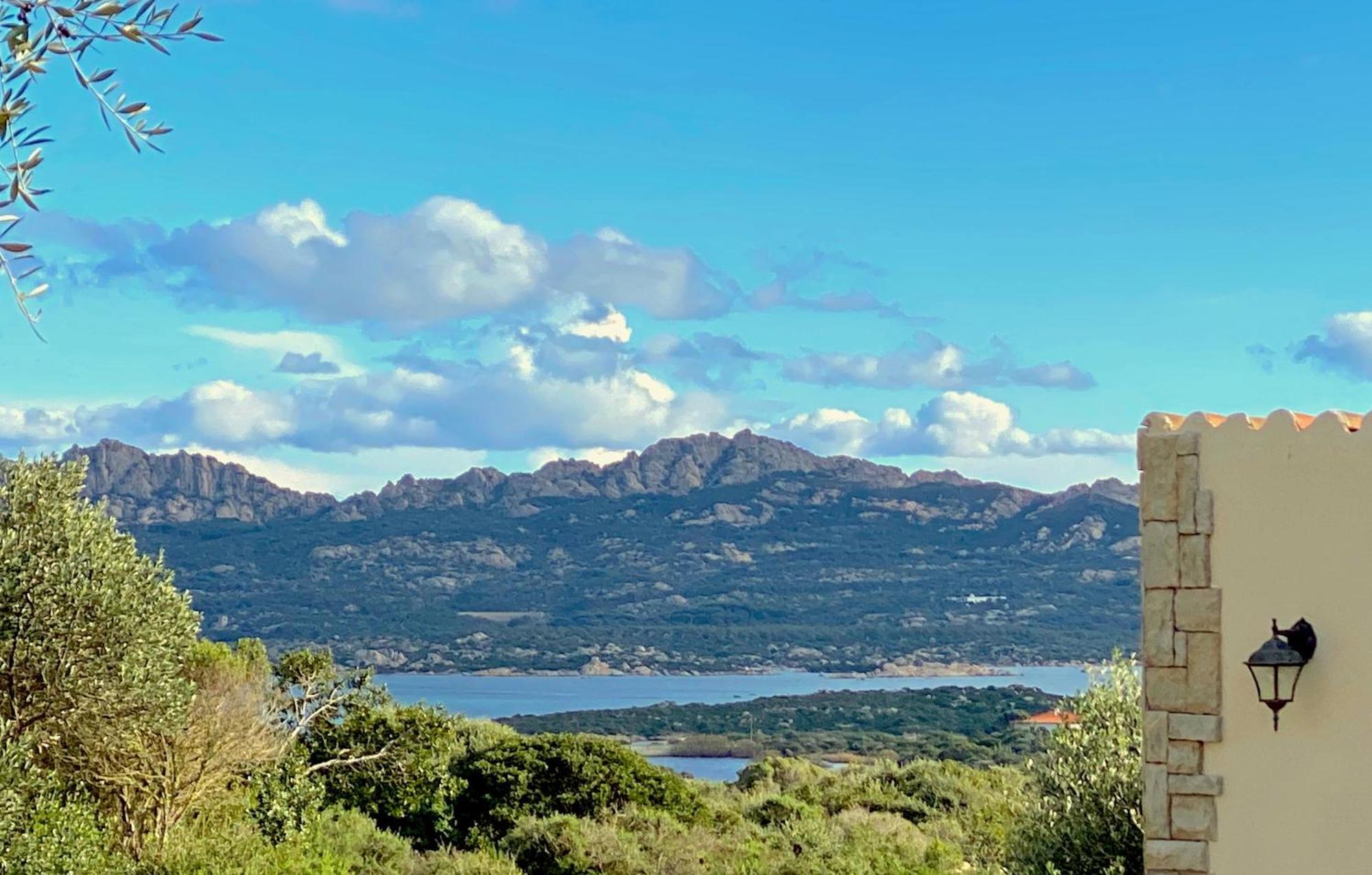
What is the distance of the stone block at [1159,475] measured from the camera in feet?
22.7

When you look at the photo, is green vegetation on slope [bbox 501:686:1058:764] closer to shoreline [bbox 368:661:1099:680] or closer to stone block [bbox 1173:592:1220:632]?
stone block [bbox 1173:592:1220:632]

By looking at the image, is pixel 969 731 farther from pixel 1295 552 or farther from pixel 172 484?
pixel 172 484

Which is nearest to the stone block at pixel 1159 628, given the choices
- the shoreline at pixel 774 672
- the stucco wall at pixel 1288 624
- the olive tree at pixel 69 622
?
the stucco wall at pixel 1288 624

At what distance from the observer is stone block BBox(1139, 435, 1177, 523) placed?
22.7 ft

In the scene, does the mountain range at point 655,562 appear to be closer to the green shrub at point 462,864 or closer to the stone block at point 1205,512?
the green shrub at point 462,864

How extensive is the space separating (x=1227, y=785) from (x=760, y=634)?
9013 cm

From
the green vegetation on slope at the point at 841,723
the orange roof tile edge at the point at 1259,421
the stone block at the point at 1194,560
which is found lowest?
the green vegetation on slope at the point at 841,723

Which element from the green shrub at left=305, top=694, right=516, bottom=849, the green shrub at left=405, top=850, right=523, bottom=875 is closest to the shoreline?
the green shrub at left=305, top=694, right=516, bottom=849

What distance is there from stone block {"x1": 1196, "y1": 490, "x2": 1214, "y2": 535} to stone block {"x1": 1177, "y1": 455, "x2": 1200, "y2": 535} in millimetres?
17

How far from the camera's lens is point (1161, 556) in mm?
6902

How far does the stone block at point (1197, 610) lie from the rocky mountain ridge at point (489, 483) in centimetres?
11791

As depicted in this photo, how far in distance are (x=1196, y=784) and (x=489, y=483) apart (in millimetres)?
142721

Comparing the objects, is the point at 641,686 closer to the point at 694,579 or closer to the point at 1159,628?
the point at 694,579

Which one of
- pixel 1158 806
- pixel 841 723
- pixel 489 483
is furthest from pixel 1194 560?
pixel 489 483
